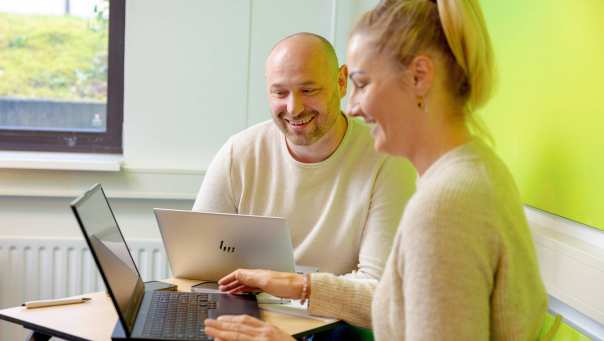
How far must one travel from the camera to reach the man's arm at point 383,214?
6.17 ft

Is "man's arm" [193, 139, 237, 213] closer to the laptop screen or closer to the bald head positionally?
the bald head

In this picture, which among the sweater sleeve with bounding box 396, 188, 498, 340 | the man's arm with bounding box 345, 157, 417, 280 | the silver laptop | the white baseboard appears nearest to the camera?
the sweater sleeve with bounding box 396, 188, 498, 340

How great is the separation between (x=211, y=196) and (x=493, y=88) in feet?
3.54

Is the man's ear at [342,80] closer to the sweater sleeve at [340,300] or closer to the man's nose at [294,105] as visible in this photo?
the man's nose at [294,105]

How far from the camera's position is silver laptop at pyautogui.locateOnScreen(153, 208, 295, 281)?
5.72ft

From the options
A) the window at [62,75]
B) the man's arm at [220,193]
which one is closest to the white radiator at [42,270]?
the window at [62,75]

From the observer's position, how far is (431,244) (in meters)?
1.03

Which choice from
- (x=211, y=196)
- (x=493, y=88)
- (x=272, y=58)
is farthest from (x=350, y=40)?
(x=211, y=196)

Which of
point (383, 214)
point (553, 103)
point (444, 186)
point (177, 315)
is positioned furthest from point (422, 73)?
point (383, 214)

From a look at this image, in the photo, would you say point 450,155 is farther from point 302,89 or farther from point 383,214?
point 302,89

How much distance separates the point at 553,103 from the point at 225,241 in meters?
0.81

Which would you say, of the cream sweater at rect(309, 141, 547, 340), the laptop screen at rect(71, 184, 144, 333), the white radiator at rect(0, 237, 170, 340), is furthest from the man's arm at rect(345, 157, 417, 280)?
the white radiator at rect(0, 237, 170, 340)

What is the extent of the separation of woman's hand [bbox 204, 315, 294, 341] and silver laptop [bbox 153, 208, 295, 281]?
12.4 inches

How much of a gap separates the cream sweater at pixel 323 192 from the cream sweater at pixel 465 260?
782 millimetres
